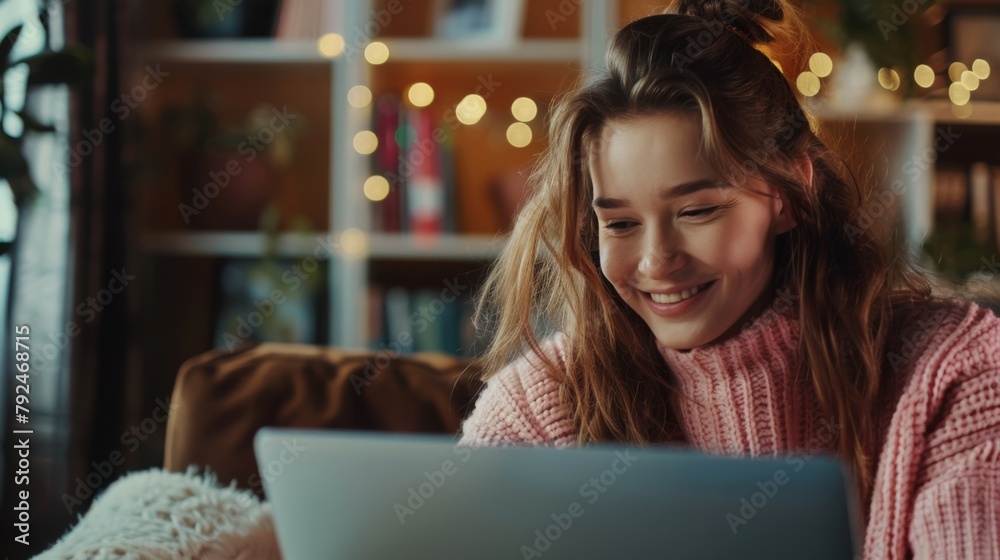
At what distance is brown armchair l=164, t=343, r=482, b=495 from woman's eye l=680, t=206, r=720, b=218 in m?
0.49

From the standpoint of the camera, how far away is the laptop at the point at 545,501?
1.89ft

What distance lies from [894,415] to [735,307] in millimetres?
180

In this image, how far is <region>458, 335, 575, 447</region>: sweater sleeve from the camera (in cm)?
109

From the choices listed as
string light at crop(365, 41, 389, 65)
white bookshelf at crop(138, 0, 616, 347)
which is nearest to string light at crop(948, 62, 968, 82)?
white bookshelf at crop(138, 0, 616, 347)

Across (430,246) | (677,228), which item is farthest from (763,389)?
(430,246)

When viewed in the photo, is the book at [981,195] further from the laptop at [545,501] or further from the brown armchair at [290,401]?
the laptop at [545,501]

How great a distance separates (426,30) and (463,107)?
28cm

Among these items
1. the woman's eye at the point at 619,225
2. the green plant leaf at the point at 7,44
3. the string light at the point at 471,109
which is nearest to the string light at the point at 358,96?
the string light at the point at 471,109

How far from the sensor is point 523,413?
43.3 inches

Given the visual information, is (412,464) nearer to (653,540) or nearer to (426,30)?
(653,540)

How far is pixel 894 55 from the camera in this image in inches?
94.0

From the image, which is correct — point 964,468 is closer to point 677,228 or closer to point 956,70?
point 677,228

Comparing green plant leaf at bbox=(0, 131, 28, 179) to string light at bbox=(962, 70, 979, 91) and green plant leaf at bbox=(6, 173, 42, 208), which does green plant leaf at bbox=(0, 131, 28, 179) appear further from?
string light at bbox=(962, 70, 979, 91)

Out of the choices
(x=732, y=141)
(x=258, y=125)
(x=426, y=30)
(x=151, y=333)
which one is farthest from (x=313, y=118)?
(x=732, y=141)
